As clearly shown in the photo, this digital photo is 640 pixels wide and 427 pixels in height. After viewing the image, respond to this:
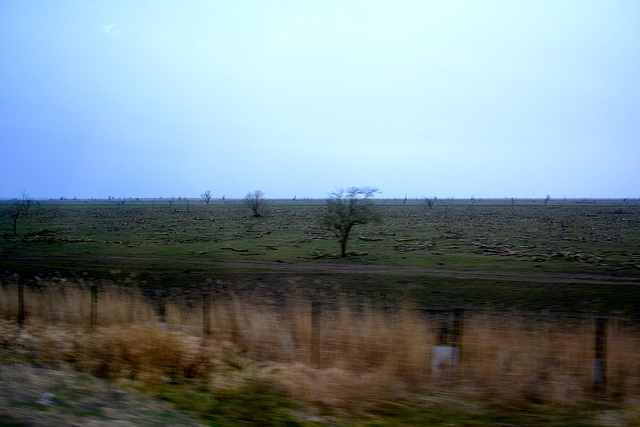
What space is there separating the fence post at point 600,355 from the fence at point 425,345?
0.01 m

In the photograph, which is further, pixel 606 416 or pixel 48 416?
pixel 606 416

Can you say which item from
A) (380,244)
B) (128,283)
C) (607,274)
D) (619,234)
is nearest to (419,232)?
(380,244)

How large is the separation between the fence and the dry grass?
0.02 meters

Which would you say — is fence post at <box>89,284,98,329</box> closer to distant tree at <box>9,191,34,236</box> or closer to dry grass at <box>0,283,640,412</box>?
dry grass at <box>0,283,640,412</box>

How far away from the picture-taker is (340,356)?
29.6 ft

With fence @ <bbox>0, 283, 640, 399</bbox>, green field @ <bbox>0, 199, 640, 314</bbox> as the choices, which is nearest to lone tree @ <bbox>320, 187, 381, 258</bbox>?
green field @ <bbox>0, 199, 640, 314</bbox>

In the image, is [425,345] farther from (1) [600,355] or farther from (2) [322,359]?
(1) [600,355]

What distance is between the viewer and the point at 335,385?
735cm

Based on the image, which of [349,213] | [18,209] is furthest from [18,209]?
[349,213]

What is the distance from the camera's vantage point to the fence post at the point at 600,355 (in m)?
7.62

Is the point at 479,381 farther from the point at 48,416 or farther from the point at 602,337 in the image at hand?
the point at 48,416

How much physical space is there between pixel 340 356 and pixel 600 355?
4.39 meters

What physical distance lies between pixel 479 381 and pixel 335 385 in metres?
2.46

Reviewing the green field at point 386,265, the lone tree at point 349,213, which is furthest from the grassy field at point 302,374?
the lone tree at point 349,213
